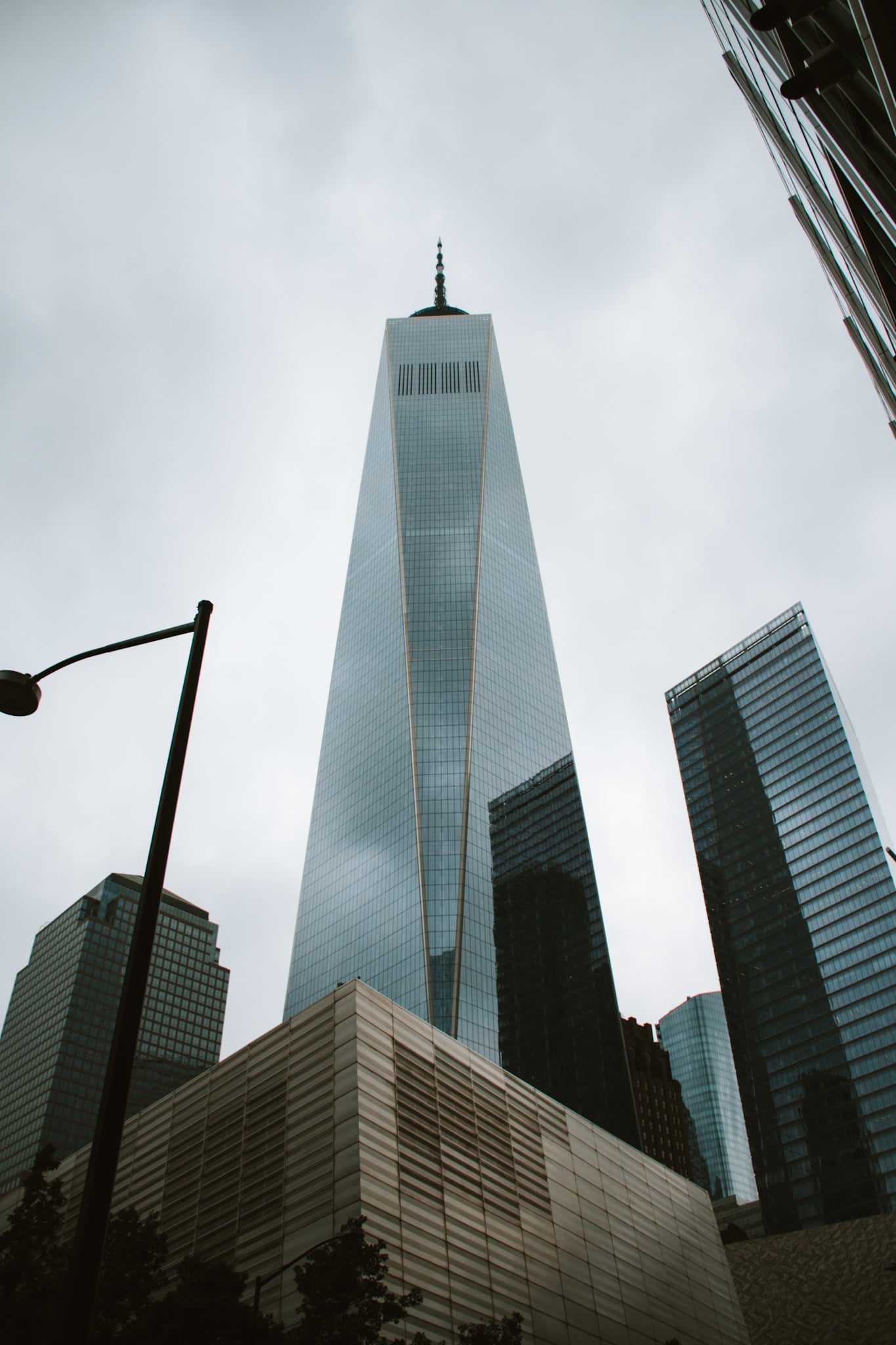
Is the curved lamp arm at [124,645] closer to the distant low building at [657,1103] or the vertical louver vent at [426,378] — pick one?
the distant low building at [657,1103]

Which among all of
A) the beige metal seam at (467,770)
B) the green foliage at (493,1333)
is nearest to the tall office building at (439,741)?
the beige metal seam at (467,770)

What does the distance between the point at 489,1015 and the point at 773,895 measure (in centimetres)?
8954

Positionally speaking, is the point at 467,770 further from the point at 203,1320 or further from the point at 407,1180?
the point at 203,1320

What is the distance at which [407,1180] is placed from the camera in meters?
36.2

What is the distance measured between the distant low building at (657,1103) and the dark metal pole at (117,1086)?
180 metres

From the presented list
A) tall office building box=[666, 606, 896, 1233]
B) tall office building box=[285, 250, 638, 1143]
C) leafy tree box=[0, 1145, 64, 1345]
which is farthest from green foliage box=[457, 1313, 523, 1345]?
tall office building box=[666, 606, 896, 1233]

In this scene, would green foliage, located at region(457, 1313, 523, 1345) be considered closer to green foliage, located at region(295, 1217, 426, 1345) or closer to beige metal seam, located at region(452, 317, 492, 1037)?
green foliage, located at region(295, 1217, 426, 1345)

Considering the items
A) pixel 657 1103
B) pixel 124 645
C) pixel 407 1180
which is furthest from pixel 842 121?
pixel 657 1103

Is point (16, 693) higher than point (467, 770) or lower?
lower

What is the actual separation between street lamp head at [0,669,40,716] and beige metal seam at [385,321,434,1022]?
4134 inches

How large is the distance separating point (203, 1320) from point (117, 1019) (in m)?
22.9

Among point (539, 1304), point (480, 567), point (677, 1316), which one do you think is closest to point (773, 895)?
point (480, 567)

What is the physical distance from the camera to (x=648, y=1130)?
17625 centimetres

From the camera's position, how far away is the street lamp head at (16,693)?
35.4ft
